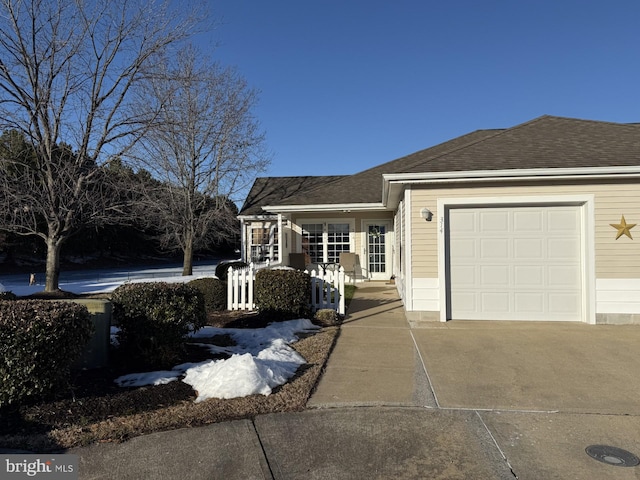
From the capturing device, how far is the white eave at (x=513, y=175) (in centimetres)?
760

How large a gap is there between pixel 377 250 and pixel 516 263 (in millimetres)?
7830

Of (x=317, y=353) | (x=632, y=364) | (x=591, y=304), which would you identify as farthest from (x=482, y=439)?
(x=591, y=304)

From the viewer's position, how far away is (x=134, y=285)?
5.42m

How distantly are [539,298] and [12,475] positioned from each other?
8.25 metres

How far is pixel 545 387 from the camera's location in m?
4.58

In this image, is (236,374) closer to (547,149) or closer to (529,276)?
(529,276)

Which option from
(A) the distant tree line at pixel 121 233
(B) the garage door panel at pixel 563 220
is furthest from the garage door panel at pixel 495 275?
(A) the distant tree line at pixel 121 233

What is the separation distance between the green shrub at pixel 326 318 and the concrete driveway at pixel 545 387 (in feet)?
5.31

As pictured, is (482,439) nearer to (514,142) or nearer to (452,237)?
(452,237)

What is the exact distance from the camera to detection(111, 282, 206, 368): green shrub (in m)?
5.04

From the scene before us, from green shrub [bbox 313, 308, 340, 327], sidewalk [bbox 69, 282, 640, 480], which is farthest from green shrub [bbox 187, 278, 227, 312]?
sidewalk [bbox 69, 282, 640, 480]

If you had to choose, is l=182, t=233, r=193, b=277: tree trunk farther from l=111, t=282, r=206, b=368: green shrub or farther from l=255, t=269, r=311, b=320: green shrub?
l=111, t=282, r=206, b=368: green shrub

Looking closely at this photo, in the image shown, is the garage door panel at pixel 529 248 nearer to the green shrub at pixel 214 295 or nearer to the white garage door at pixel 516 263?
the white garage door at pixel 516 263

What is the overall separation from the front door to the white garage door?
24.0 feet
